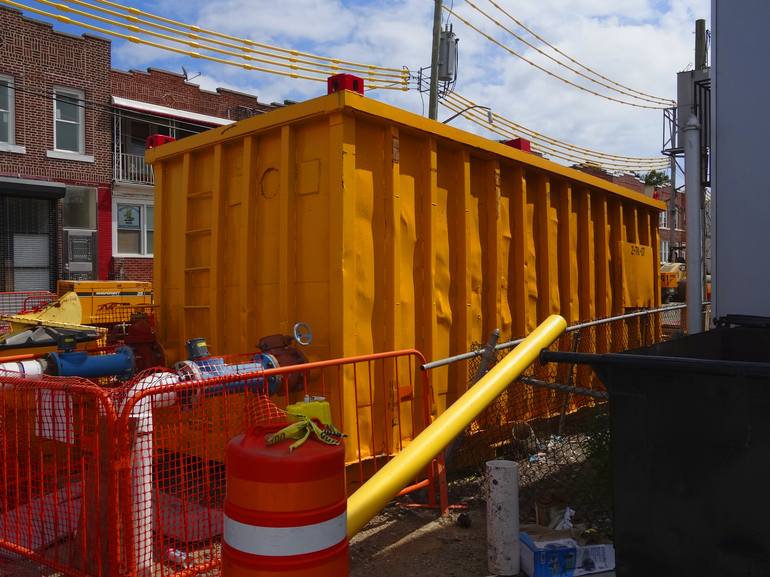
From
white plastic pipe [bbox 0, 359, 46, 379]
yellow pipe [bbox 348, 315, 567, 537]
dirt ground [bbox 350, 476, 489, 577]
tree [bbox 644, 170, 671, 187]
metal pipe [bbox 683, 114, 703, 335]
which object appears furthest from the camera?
tree [bbox 644, 170, 671, 187]

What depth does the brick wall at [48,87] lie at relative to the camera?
2098 centimetres

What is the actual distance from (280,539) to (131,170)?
2411 cm

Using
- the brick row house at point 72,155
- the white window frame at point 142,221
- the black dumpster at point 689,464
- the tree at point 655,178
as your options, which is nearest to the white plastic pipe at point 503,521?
the black dumpster at point 689,464

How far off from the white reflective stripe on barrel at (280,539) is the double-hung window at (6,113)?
22315 mm

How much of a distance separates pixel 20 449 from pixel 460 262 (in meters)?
3.75

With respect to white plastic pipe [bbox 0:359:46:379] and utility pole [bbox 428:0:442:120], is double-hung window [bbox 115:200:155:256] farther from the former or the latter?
white plastic pipe [bbox 0:359:46:379]

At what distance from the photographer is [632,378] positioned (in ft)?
7.97

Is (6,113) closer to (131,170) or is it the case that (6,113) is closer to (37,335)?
(131,170)

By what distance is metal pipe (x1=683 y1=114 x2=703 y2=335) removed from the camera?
21.9ft

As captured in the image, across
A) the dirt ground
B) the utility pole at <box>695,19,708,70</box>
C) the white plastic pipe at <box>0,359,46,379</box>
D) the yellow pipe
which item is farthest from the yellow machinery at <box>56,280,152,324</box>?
the utility pole at <box>695,19,708,70</box>

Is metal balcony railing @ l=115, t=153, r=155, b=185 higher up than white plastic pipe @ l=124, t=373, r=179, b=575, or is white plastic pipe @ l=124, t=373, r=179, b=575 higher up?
metal balcony railing @ l=115, t=153, r=155, b=185

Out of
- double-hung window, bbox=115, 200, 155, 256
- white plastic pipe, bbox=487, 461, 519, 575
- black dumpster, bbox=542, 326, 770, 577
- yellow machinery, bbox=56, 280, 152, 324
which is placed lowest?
white plastic pipe, bbox=487, 461, 519, 575

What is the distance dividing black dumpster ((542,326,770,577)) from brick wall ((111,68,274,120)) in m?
25.1

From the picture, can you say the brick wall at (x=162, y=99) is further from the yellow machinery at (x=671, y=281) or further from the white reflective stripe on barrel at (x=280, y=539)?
the white reflective stripe on barrel at (x=280, y=539)
